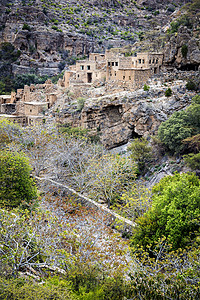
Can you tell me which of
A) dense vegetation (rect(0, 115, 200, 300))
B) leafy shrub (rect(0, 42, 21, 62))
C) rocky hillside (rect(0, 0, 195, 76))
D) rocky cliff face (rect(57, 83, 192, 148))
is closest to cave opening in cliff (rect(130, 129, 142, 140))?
rocky cliff face (rect(57, 83, 192, 148))

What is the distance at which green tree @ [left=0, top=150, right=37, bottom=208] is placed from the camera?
2078 centimetres

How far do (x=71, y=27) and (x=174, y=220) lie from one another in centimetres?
7901

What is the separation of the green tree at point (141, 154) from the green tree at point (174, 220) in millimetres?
12813

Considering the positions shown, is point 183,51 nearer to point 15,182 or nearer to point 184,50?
point 184,50

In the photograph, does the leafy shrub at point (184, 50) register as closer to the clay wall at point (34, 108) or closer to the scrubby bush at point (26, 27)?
the clay wall at point (34, 108)

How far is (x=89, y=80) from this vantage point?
4406 cm

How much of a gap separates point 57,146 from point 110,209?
373 inches

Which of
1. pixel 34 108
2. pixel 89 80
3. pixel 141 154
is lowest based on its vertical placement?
pixel 141 154

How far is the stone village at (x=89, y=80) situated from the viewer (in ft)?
126

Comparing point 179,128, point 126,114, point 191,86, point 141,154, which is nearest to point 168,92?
point 191,86

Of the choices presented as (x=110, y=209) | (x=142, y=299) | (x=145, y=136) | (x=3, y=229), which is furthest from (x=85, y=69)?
(x=142, y=299)

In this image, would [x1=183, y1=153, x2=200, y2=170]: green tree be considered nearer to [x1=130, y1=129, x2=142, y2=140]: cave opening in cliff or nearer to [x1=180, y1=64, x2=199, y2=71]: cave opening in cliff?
[x1=130, y1=129, x2=142, y2=140]: cave opening in cliff

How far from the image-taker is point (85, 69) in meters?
43.1

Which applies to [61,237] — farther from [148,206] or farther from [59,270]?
[148,206]
